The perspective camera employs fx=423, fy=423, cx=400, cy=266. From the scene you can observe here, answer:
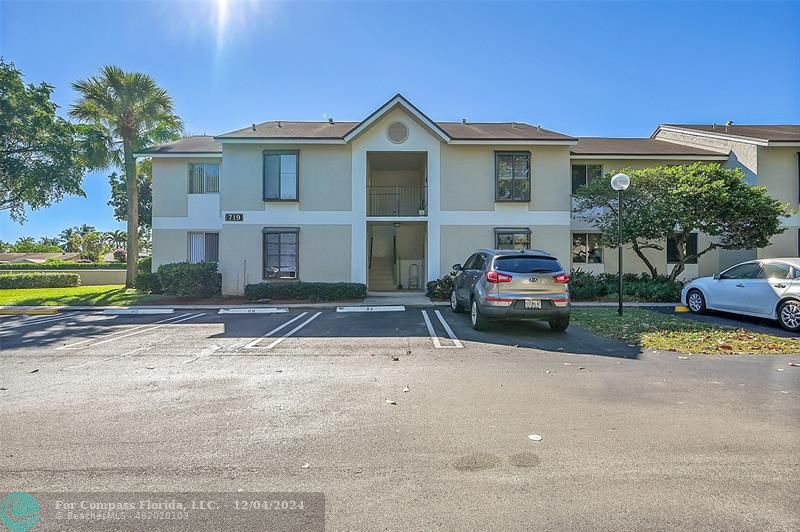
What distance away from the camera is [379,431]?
4.00 m

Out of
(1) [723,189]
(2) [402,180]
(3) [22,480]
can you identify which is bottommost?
(3) [22,480]

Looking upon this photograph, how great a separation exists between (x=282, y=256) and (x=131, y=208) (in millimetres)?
9234

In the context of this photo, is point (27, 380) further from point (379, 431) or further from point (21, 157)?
point (21, 157)

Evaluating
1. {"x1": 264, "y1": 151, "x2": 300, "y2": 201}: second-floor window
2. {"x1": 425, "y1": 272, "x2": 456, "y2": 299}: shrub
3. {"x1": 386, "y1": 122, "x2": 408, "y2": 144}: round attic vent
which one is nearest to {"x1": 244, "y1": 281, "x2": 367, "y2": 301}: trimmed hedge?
{"x1": 425, "y1": 272, "x2": 456, "y2": 299}: shrub

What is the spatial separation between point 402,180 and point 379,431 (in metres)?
18.0

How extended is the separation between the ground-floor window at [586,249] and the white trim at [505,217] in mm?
1675

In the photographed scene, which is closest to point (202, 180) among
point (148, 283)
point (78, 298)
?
point (148, 283)

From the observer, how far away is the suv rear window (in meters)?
8.58

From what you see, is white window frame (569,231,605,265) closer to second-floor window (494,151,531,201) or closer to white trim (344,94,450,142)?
second-floor window (494,151,531,201)

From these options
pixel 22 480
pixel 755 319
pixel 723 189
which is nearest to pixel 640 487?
pixel 22 480

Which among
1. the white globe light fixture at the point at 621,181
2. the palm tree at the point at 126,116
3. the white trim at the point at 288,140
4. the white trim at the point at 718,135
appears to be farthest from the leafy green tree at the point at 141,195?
the white trim at the point at 718,135

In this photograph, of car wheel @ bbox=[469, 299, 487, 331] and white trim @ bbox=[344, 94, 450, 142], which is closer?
car wheel @ bbox=[469, 299, 487, 331]

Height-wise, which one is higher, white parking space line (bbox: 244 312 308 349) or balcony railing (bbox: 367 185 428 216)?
balcony railing (bbox: 367 185 428 216)

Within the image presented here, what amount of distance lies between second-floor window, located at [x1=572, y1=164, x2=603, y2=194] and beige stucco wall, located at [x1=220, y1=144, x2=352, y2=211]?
31.5 ft
